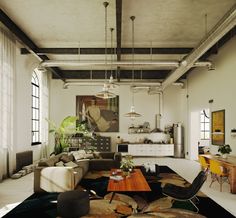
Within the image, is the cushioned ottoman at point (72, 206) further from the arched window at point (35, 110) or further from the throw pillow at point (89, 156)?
the arched window at point (35, 110)

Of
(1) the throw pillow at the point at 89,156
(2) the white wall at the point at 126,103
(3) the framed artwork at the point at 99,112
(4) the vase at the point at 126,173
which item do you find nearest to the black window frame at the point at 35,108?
(2) the white wall at the point at 126,103

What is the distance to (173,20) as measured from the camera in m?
6.49

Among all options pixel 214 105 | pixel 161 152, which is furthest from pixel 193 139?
pixel 214 105

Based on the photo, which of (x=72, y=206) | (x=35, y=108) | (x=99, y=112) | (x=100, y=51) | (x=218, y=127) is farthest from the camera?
(x=99, y=112)

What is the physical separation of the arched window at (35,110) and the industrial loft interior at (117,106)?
0.06 meters

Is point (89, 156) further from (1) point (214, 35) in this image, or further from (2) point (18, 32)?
(1) point (214, 35)

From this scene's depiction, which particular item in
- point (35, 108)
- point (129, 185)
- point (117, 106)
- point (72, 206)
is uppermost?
point (117, 106)

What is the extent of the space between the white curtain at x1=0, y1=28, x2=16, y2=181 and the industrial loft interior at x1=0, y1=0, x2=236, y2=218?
33 mm

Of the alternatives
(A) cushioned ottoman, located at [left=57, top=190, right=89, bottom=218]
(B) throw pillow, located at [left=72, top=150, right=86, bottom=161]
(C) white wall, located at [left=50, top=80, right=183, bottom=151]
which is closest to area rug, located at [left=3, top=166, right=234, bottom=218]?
(A) cushioned ottoman, located at [left=57, top=190, right=89, bottom=218]

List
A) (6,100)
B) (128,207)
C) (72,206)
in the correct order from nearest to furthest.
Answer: (72,206)
(128,207)
(6,100)

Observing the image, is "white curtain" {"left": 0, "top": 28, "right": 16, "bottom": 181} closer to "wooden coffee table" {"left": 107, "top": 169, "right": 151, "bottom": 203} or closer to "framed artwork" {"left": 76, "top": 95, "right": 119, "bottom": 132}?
"wooden coffee table" {"left": 107, "top": 169, "right": 151, "bottom": 203}

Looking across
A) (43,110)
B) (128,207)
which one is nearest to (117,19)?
(128,207)

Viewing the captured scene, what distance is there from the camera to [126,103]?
44.6ft

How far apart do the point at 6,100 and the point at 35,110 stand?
3253 millimetres
